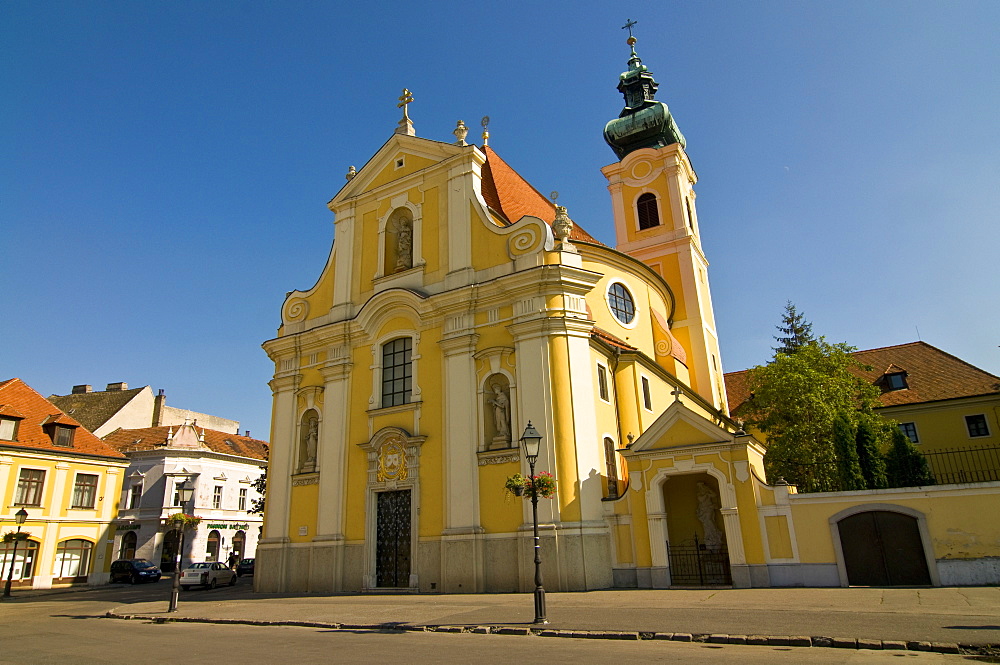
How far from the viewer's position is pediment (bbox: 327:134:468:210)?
22766mm

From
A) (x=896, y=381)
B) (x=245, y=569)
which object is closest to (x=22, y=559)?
(x=245, y=569)

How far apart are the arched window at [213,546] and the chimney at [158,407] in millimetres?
13711

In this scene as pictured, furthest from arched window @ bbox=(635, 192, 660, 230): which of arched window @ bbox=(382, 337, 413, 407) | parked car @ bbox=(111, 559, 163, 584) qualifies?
parked car @ bbox=(111, 559, 163, 584)

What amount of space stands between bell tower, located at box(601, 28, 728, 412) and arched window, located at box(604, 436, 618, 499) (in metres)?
12.9

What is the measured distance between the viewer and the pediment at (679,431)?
16703 millimetres

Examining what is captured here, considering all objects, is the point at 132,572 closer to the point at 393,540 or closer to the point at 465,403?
the point at 393,540

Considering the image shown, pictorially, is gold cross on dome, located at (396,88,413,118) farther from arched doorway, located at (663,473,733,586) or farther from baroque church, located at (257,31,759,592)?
arched doorway, located at (663,473,733,586)

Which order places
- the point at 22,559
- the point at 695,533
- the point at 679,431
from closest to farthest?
the point at 679,431, the point at 695,533, the point at 22,559

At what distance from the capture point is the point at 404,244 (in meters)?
23.0

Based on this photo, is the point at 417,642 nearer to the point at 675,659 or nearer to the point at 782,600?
the point at 675,659

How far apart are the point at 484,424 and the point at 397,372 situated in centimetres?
400

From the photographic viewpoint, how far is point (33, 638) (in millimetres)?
11906

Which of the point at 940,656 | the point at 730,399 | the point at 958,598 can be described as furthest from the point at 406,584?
the point at 730,399

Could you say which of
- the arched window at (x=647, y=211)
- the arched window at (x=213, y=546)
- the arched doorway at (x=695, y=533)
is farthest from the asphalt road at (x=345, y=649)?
the arched window at (x=213, y=546)
